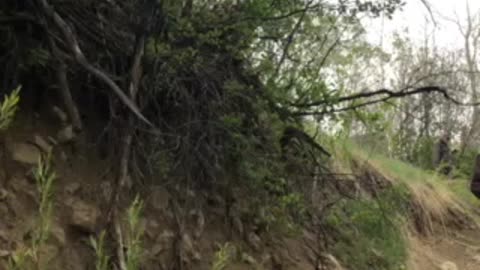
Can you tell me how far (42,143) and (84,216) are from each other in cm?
40

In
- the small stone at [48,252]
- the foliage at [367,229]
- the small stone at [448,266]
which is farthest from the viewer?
the small stone at [448,266]

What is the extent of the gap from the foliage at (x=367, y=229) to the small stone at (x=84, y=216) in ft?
6.64

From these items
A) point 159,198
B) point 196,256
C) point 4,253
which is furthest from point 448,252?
point 4,253

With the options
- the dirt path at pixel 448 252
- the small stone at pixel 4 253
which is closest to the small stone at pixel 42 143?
the small stone at pixel 4 253

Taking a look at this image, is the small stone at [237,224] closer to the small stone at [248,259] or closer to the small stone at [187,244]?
the small stone at [248,259]

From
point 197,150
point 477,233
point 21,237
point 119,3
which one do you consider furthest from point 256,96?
point 477,233

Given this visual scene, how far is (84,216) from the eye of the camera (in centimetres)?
304

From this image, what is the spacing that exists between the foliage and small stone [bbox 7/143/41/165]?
2266 mm

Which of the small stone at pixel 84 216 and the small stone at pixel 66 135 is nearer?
the small stone at pixel 84 216

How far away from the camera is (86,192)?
3166 mm

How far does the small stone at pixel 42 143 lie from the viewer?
3080mm

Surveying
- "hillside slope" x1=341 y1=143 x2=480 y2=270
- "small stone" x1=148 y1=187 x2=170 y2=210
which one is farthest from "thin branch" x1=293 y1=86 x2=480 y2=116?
"hillside slope" x1=341 y1=143 x2=480 y2=270

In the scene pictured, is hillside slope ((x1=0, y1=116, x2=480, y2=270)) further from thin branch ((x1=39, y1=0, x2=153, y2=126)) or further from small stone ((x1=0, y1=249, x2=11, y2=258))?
thin branch ((x1=39, y1=0, x2=153, y2=126))

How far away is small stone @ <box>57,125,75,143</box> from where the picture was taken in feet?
10.5
